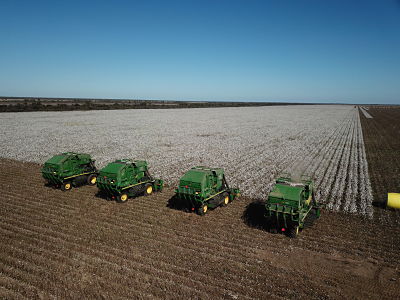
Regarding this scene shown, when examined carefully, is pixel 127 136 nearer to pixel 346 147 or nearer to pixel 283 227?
pixel 346 147

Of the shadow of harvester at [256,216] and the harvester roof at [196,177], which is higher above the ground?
the harvester roof at [196,177]

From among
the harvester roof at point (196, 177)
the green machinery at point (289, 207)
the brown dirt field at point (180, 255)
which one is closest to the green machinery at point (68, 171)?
the brown dirt field at point (180, 255)

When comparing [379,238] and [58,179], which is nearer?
[379,238]

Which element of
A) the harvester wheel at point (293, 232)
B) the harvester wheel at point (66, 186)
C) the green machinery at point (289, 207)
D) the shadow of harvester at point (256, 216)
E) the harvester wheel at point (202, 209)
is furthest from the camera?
the harvester wheel at point (66, 186)

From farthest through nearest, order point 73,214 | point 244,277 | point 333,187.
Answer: point 333,187 < point 73,214 < point 244,277

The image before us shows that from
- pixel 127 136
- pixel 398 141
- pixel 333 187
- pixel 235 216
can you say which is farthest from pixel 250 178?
pixel 398 141

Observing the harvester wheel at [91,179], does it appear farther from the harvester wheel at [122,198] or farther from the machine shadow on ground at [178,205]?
the machine shadow on ground at [178,205]

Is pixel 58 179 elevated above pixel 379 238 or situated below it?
above
